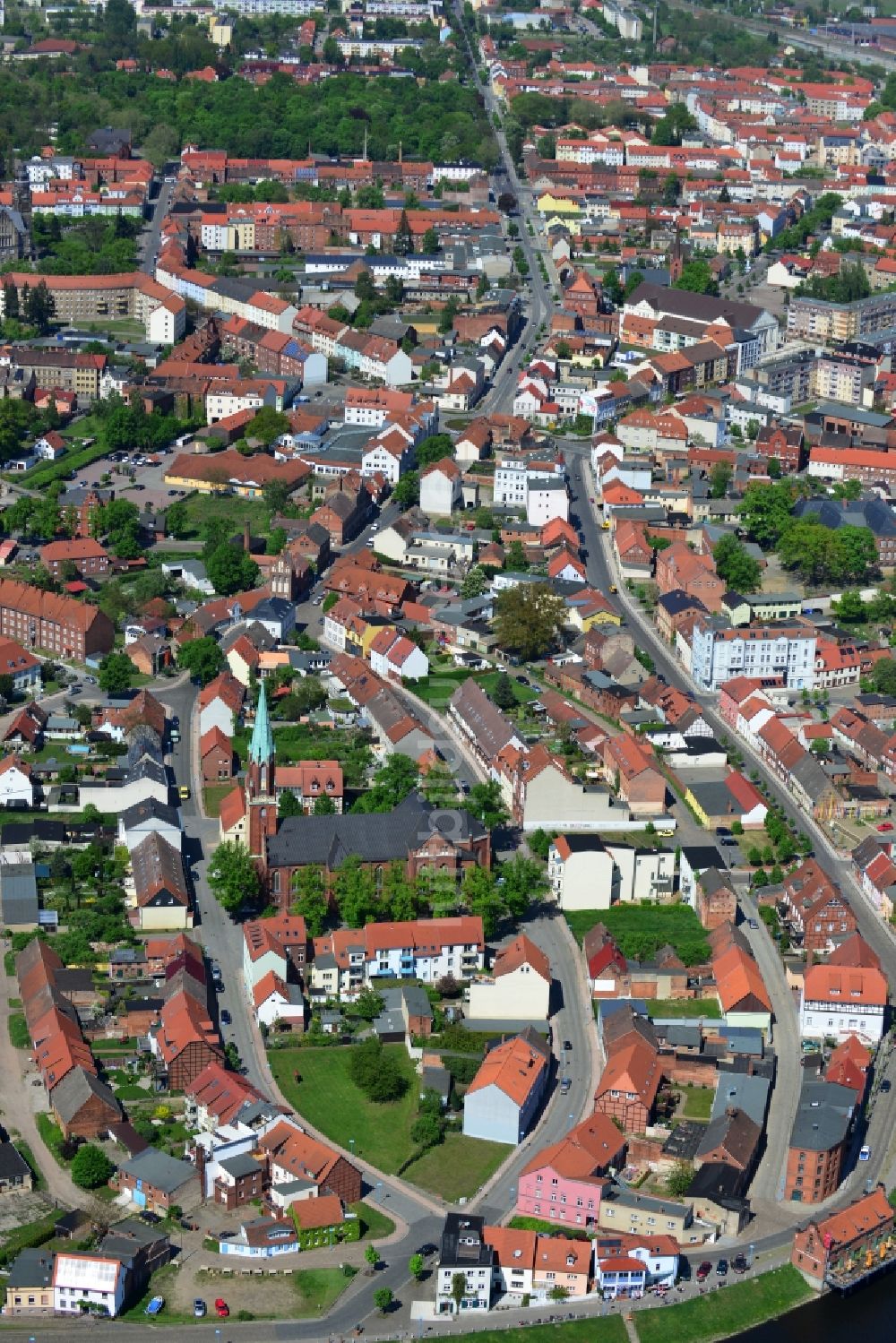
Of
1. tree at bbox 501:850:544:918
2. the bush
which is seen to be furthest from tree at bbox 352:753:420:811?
the bush

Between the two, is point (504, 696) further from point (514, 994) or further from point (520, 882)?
point (514, 994)

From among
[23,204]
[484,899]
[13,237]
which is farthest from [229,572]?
[23,204]

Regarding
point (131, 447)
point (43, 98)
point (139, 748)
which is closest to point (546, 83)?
point (43, 98)

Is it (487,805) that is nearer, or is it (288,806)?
(288,806)

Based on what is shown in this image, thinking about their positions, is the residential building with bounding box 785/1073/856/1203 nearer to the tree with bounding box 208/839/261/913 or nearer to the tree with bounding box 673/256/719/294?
the tree with bounding box 208/839/261/913

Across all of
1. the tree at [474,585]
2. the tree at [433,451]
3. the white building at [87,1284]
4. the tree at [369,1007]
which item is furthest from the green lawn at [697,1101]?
the tree at [433,451]
